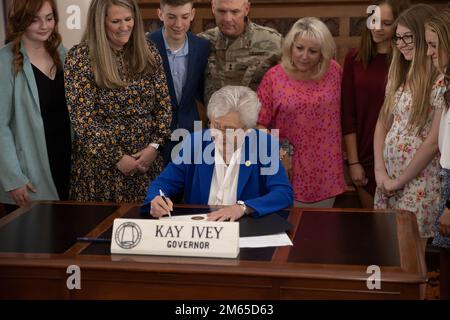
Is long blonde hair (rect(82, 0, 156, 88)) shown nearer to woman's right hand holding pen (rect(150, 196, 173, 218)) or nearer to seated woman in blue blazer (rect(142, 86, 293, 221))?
seated woman in blue blazer (rect(142, 86, 293, 221))

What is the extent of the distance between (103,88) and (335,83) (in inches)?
47.2

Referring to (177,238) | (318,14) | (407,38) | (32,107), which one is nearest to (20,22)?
(32,107)

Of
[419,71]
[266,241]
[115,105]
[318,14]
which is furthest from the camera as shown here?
[318,14]

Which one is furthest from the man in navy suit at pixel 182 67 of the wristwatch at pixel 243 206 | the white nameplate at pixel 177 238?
the white nameplate at pixel 177 238

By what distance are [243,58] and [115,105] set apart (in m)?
0.77

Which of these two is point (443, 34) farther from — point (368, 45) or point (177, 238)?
point (177, 238)

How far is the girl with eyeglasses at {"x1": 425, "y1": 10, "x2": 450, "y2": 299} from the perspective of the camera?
2928 mm

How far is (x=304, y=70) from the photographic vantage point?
355cm

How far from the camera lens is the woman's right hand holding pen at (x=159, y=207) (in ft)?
9.11

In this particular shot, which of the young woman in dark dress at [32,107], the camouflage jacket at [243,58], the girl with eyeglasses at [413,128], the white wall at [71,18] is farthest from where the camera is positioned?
the white wall at [71,18]

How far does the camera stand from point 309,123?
3576 millimetres

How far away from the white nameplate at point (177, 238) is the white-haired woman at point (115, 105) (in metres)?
1.09

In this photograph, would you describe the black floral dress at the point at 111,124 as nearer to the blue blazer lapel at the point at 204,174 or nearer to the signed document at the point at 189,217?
the blue blazer lapel at the point at 204,174
